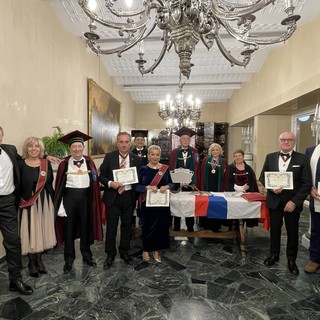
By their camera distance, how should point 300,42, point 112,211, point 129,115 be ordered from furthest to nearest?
point 129,115 → point 300,42 → point 112,211

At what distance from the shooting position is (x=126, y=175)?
3061 mm

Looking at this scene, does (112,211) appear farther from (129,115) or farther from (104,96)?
(129,115)

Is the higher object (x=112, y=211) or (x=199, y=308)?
(x=112, y=211)

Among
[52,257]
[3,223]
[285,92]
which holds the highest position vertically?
[285,92]

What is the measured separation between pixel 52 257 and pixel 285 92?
5.57m

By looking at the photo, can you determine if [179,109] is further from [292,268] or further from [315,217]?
[292,268]

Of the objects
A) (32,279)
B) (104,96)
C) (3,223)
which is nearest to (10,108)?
(3,223)

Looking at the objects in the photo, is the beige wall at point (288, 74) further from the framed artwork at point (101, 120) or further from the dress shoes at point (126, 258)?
the framed artwork at point (101, 120)

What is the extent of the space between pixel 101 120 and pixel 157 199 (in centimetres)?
430

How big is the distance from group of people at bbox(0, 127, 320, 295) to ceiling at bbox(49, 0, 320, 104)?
2.66 meters

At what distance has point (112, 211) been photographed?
123 inches

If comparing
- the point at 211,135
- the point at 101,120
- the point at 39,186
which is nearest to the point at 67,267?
the point at 39,186

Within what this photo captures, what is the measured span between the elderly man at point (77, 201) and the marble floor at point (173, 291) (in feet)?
1.20

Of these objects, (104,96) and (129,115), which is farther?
(129,115)
